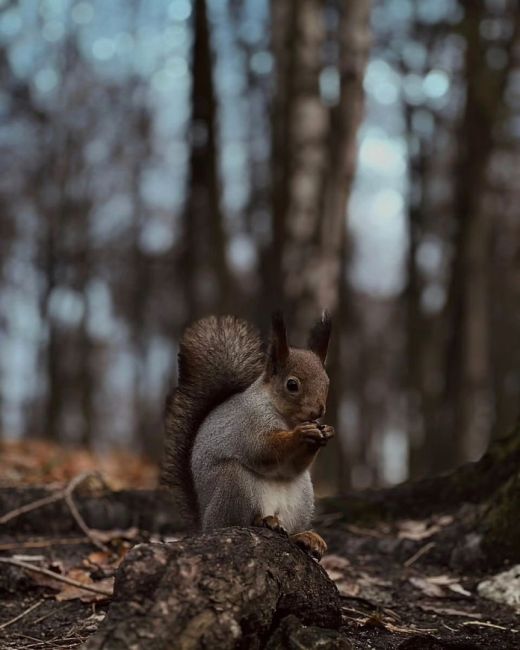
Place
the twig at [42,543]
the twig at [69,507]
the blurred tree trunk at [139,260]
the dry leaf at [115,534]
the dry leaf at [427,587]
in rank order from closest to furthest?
the dry leaf at [427,587], the twig at [42,543], the twig at [69,507], the dry leaf at [115,534], the blurred tree trunk at [139,260]

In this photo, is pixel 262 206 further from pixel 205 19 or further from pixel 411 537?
pixel 411 537

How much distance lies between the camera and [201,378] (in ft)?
10.6

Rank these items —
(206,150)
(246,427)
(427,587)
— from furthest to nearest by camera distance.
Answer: (206,150) → (427,587) → (246,427)

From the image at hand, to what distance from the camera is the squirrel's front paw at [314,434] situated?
8.95 ft

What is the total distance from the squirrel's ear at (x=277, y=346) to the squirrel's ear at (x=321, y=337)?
0.55 feet

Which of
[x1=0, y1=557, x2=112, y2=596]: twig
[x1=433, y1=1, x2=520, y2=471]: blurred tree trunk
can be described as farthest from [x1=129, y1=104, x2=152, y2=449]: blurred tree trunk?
[x1=0, y1=557, x2=112, y2=596]: twig

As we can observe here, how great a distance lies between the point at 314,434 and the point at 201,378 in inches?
25.6

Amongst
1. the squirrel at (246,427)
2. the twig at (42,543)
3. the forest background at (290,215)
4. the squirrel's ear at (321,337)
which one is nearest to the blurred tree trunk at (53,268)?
the forest background at (290,215)

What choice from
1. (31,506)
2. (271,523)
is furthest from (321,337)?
(31,506)

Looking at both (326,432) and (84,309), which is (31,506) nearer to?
(326,432)

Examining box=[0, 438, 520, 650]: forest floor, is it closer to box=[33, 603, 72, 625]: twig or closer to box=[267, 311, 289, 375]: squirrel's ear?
box=[33, 603, 72, 625]: twig

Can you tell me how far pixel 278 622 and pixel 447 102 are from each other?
39.6 ft

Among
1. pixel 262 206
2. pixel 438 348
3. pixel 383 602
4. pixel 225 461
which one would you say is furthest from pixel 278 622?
pixel 262 206

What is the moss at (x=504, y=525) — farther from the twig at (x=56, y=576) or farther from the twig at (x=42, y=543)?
the twig at (x=42, y=543)
